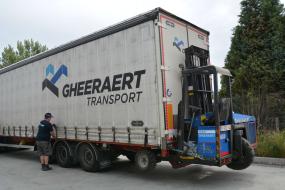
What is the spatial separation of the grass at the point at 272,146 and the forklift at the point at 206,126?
206 cm

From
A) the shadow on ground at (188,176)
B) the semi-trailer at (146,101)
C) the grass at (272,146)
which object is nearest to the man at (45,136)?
the semi-trailer at (146,101)

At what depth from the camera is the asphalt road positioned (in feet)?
23.6

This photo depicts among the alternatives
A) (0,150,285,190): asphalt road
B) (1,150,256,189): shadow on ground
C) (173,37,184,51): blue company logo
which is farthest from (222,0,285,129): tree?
(173,37,184,51): blue company logo

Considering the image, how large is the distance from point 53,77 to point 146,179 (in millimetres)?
4871

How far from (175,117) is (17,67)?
799 centimetres

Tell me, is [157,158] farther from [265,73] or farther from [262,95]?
[265,73]

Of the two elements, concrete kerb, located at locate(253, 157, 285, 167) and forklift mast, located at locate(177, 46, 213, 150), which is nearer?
forklift mast, located at locate(177, 46, 213, 150)

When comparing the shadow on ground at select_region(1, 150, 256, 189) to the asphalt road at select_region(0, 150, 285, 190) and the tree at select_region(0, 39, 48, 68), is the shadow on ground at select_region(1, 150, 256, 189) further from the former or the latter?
the tree at select_region(0, 39, 48, 68)

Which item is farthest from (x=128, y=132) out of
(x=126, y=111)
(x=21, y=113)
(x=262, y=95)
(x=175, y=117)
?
(x=262, y=95)

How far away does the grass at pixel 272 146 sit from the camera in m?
9.53

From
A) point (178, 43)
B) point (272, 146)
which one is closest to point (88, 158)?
point (178, 43)

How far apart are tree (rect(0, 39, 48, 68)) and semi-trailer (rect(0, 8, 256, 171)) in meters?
25.8

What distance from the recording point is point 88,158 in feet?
30.1

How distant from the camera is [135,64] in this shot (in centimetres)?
786
